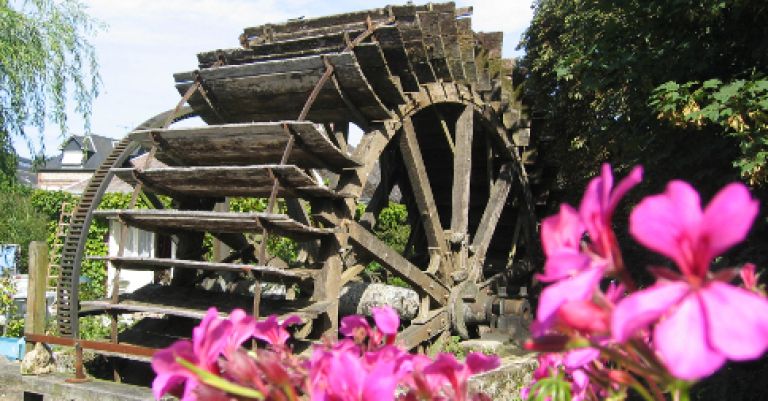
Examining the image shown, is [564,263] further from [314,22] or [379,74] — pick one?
[314,22]

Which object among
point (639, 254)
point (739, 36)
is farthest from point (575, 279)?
point (639, 254)

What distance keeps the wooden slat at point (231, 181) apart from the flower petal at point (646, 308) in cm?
424

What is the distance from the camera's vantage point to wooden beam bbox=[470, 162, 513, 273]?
7.24m

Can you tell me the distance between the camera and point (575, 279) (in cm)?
47

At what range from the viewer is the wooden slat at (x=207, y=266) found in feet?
14.2

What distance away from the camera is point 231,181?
507 centimetres

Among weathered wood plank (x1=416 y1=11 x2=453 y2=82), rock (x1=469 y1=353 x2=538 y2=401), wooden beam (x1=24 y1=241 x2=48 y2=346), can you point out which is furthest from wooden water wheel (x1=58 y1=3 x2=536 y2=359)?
rock (x1=469 y1=353 x2=538 y2=401)

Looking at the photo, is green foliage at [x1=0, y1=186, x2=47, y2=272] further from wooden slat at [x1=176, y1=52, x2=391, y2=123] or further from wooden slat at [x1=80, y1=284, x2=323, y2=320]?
wooden slat at [x1=80, y1=284, x2=323, y2=320]

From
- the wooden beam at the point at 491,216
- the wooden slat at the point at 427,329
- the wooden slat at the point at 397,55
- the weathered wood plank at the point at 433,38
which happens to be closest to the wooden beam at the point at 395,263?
the wooden slat at the point at 427,329

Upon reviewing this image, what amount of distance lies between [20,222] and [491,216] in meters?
14.3

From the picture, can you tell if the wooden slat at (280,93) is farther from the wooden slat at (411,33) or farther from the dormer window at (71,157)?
the dormer window at (71,157)

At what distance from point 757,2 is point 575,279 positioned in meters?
5.36

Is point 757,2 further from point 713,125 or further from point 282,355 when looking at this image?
point 282,355

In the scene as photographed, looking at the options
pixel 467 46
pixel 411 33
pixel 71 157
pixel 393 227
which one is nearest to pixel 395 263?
pixel 411 33
